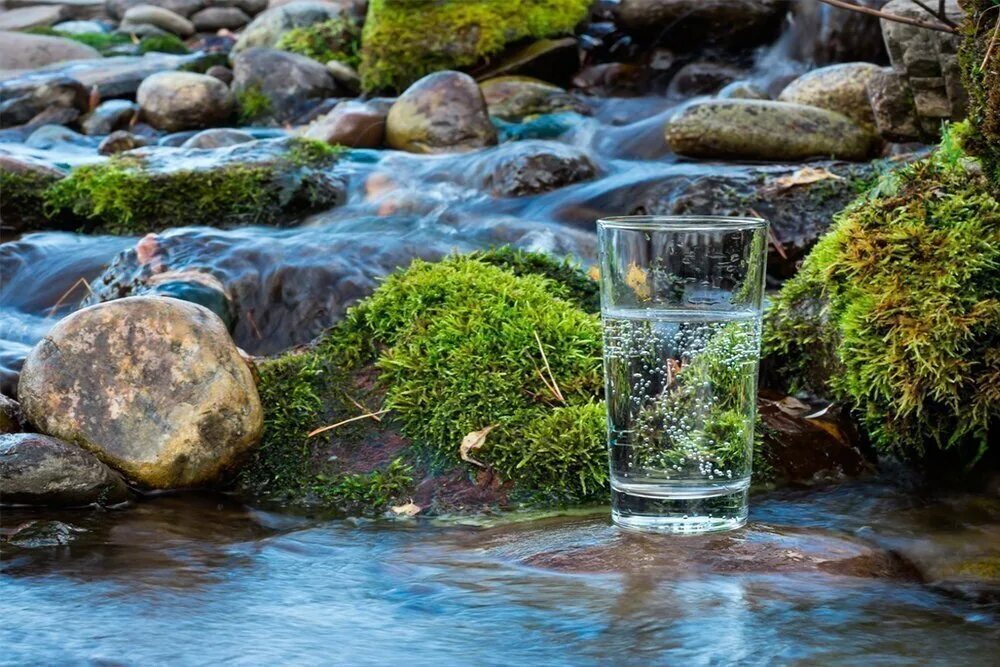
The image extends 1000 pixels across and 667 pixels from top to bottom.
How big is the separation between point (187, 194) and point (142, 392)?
15.3ft

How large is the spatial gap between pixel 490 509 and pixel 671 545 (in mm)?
976

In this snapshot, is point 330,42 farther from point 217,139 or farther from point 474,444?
point 474,444

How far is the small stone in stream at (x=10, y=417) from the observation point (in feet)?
14.6

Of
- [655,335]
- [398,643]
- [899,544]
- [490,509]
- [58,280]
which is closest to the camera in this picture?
[398,643]

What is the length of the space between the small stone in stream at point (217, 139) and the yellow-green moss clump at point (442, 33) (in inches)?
120

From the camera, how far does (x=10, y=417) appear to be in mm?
4504

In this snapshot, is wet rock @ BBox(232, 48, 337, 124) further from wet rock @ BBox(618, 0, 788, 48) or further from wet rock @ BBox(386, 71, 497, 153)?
wet rock @ BBox(618, 0, 788, 48)

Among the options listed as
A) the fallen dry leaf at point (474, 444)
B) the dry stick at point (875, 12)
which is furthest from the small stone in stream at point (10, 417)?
the dry stick at point (875, 12)

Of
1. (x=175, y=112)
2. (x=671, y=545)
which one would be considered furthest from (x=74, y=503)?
(x=175, y=112)

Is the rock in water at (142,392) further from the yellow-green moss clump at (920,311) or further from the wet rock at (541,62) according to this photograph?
the wet rock at (541,62)

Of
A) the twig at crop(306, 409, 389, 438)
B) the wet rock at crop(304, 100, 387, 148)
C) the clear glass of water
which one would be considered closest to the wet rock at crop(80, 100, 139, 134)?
the wet rock at crop(304, 100, 387, 148)

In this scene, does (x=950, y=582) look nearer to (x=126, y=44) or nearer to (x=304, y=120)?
(x=304, y=120)

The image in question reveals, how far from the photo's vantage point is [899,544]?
3.71 m

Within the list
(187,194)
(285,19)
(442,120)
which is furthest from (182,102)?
(187,194)
